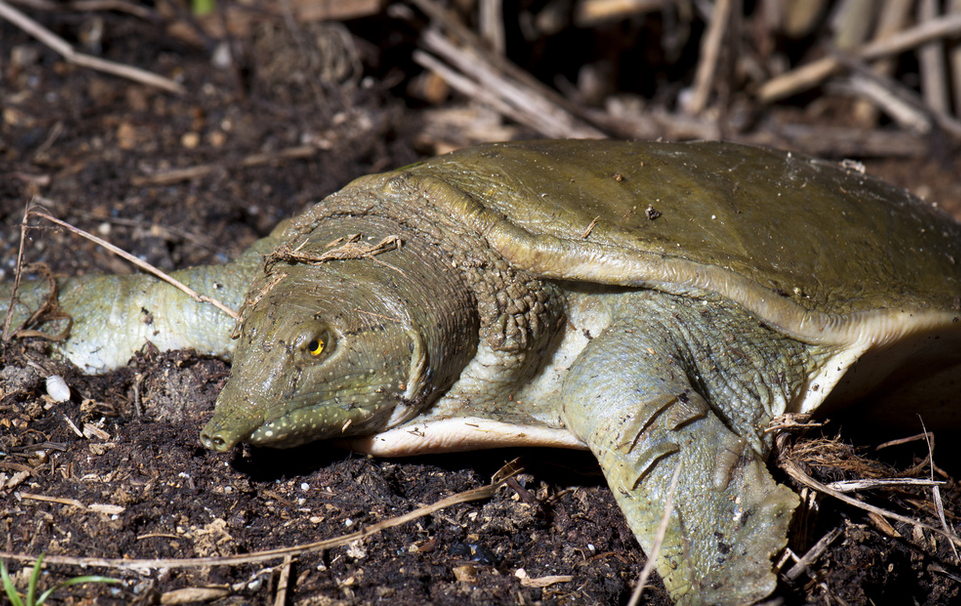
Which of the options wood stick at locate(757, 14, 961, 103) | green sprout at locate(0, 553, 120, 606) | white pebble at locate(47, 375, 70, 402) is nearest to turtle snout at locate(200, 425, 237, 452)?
green sprout at locate(0, 553, 120, 606)

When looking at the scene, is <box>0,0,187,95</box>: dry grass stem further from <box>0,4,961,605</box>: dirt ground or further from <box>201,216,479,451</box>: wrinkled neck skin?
<box>201,216,479,451</box>: wrinkled neck skin

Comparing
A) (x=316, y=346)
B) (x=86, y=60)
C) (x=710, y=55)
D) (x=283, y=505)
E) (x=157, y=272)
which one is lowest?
(x=86, y=60)

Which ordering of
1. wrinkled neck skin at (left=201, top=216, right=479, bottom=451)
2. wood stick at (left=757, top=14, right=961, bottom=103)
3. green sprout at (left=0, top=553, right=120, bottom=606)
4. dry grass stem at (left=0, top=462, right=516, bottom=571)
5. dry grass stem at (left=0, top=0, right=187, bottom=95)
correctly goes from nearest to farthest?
1. green sprout at (left=0, top=553, right=120, bottom=606)
2. dry grass stem at (left=0, top=462, right=516, bottom=571)
3. wrinkled neck skin at (left=201, top=216, right=479, bottom=451)
4. dry grass stem at (left=0, top=0, right=187, bottom=95)
5. wood stick at (left=757, top=14, right=961, bottom=103)

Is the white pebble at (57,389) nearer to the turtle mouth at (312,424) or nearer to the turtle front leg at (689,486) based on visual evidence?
the turtle mouth at (312,424)

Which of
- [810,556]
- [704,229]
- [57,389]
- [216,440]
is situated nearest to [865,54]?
Result: [704,229]

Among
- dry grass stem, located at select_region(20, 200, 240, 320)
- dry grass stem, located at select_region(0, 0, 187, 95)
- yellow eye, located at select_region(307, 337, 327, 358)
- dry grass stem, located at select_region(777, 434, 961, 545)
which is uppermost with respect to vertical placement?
yellow eye, located at select_region(307, 337, 327, 358)

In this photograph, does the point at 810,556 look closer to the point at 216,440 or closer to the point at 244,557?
the point at 244,557

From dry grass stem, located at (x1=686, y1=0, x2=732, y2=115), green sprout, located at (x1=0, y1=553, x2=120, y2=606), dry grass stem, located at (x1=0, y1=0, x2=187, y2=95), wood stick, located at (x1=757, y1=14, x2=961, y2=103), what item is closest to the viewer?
green sprout, located at (x1=0, y1=553, x2=120, y2=606)

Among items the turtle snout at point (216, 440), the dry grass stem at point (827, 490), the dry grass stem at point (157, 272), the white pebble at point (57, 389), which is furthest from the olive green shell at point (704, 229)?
the white pebble at point (57, 389)

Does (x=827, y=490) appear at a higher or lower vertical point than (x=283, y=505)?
higher
